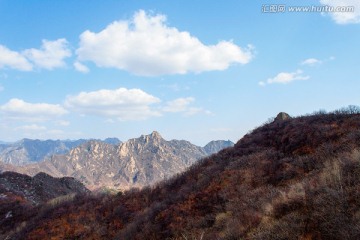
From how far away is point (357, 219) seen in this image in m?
7.32

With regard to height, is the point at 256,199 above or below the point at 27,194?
above

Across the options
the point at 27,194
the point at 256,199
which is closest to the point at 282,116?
the point at 256,199

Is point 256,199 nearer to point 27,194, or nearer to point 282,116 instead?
point 282,116

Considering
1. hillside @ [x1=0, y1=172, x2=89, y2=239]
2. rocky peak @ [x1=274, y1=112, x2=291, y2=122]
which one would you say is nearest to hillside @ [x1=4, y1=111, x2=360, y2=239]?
rocky peak @ [x1=274, y1=112, x2=291, y2=122]

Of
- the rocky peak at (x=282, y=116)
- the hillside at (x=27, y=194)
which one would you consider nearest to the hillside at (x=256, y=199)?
the rocky peak at (x=282, y=116)

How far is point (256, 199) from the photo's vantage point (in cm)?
1295

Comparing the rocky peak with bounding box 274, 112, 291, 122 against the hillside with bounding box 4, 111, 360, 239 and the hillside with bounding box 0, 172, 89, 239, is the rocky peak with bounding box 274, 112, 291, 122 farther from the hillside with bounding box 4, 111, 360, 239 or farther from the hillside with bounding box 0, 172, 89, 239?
the hillside with bounding box 0, 172, 89, 239

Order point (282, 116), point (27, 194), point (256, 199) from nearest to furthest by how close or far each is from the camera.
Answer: point (256, 199) → point (282, 116) → point (27, 194)

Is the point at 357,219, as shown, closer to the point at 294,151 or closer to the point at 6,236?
the point at 294,151

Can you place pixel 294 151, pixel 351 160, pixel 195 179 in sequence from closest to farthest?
pixel 351 160
pixel 294 151
pixel 195 179

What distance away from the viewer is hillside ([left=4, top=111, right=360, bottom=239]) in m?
8.66

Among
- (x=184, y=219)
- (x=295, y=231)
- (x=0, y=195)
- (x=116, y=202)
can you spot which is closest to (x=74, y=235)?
(x=116, y=202)

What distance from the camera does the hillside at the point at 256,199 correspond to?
8664 mm

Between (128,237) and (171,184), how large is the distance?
8489mm
